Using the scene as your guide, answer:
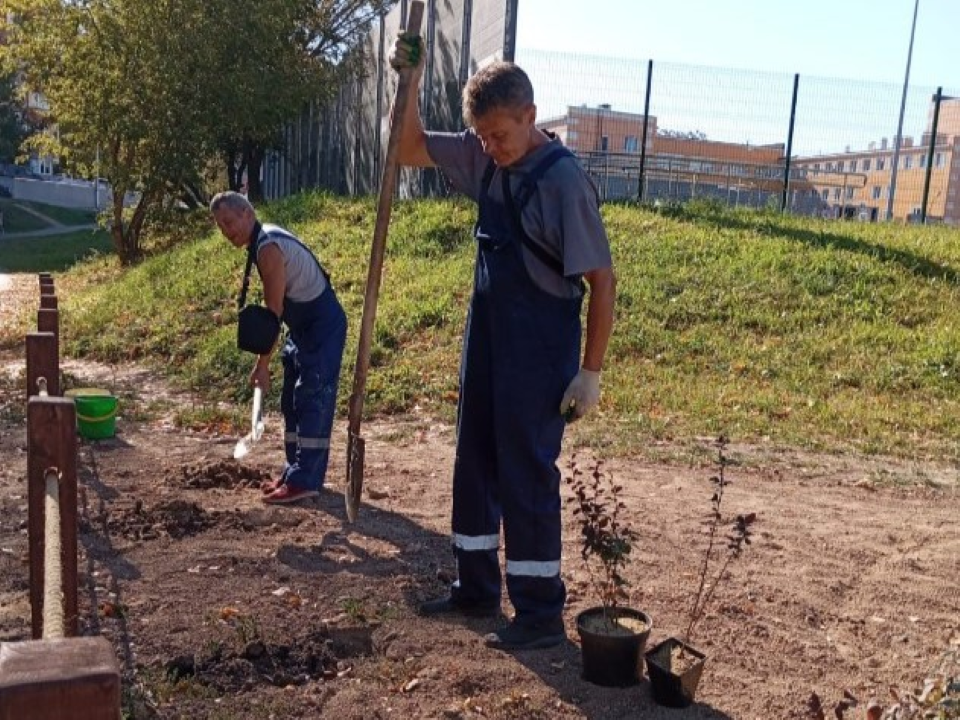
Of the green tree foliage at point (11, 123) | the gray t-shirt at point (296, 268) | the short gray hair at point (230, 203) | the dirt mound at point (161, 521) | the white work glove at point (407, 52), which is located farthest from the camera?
the green tree foliage at point (11, 123)

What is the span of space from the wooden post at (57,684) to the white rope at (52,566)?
284 mm

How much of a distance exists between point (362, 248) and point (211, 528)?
834 centimetres

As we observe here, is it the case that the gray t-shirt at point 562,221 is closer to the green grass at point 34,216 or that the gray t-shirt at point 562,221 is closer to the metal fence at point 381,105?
the metal fence at point 381,105

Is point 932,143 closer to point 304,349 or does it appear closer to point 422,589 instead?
point 304,349

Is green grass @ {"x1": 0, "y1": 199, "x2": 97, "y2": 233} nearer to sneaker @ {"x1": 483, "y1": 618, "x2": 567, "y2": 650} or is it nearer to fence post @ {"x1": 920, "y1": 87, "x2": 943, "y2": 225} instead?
fence post @ {"x1": 920, "y1": 87, "x2": 943, "y2": 225}

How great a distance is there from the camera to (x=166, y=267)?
14805mm

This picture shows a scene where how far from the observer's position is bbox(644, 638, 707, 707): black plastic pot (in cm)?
319

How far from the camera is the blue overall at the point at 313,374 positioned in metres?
5.42

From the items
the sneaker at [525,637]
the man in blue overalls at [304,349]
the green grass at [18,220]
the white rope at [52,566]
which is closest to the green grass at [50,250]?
the green grass at [18,220]

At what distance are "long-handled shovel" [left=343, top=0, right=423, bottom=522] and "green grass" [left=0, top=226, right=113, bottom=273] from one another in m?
19.5

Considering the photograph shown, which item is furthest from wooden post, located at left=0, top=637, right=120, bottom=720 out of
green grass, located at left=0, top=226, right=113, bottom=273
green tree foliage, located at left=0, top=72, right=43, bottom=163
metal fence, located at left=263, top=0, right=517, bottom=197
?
green tree foliage, located at left=0, top=72, right=43, bottom=163

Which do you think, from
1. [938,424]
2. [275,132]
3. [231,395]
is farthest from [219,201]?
[275,132]

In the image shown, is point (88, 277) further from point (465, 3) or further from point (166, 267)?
point (465, 3)

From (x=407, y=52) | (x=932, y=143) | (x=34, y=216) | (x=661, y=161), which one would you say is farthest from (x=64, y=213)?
(x=407, y=52)
